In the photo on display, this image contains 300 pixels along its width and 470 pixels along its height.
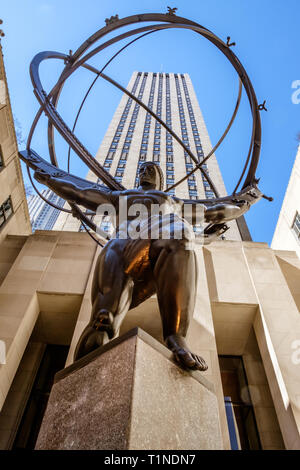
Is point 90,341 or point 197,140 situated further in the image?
point 197,140

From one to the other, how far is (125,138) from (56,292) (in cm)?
3387

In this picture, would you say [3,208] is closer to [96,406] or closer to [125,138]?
[96,406]

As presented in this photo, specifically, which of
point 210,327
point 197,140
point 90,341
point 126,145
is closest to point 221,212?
point 90,341

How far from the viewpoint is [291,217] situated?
13844 millimetres

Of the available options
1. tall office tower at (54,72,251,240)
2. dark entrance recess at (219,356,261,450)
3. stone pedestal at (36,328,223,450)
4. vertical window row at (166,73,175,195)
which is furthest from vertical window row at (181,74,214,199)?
stone pedestal at (36,328,223,450)

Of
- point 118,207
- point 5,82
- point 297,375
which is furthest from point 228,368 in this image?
point 5,82

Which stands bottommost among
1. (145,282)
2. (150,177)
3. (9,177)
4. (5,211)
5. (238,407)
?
(145,282)

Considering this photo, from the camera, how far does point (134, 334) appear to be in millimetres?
2309

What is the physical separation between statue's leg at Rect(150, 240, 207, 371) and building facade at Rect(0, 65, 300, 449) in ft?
12.9

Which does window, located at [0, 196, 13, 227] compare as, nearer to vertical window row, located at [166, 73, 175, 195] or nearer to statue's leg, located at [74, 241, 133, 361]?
statue's leg, located at [74, 241, 133, 361]

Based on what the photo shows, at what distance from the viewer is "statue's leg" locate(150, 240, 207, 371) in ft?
8.87

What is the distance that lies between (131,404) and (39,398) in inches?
303

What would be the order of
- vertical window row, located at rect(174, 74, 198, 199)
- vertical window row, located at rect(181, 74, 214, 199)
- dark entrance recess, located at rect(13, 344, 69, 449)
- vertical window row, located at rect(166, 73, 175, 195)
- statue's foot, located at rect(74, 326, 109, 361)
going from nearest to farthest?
statue's foot, located at rect(74, 326, 109, 361) → dark entrance recess, located at rect(13, 344, 69, 449) → vertical window row, located at rect(174, 74, 198, 199) → vertical window row, located at rect(181, 74, 214, 199) → vertical window row, located at rect(166, 73, 175, 195)

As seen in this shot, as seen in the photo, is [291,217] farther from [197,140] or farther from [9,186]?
[197,140]
